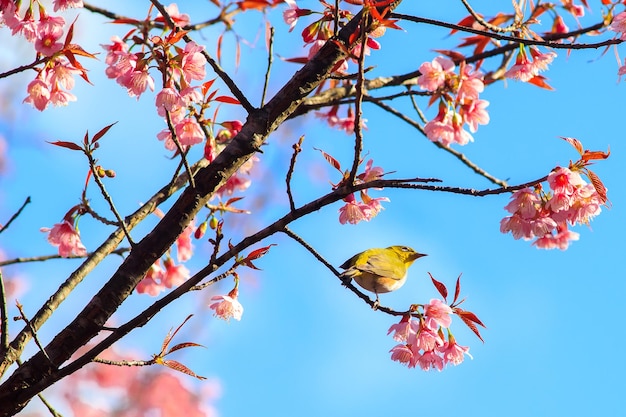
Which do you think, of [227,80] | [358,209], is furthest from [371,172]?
[227,80]

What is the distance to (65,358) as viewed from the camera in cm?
238

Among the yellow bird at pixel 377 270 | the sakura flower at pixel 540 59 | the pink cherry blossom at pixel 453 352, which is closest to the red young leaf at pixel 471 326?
the pink cherry blossom at pixel 453 352

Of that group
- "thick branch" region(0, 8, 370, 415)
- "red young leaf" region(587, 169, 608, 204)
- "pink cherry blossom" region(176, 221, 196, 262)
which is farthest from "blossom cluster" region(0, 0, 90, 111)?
"red young leaf" region(587, 169, 608, 204)

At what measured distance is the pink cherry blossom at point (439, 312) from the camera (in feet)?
7.80

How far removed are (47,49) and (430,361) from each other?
1899mm

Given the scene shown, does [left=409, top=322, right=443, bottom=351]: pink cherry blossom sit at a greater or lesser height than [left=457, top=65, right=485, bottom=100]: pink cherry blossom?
lesser

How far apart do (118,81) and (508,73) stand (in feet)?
5.69

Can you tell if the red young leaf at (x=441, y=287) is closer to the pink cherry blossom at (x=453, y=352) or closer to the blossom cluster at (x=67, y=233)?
the pink cherry blossom at (x=453, y=352)

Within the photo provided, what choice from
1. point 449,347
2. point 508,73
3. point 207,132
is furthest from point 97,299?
point 508,73

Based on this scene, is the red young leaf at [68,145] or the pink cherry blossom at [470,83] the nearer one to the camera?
the red young leaf at [68,145]

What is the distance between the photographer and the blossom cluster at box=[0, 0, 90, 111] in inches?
107

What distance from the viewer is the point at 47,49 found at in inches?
109

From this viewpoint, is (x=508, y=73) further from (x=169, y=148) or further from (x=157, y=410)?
(x=157, y=410)

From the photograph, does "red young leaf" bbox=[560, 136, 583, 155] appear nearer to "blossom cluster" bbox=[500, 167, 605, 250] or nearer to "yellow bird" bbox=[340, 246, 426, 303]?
"blossom cluster" bbox=[500, 167, 605, 250]
